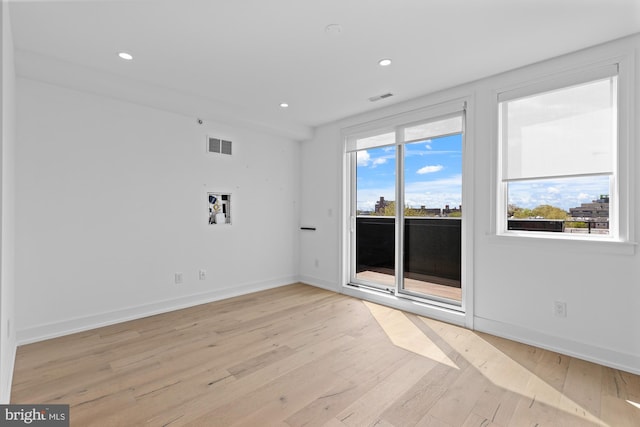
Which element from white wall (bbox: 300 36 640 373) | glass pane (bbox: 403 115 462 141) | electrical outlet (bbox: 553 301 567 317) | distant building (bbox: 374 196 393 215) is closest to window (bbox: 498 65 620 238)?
white wall (bbox: 300 36 640 373)

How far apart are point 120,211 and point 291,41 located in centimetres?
258

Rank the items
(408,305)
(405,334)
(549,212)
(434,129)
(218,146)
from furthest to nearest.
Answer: (218,146) < (408,305) < (434,129) < (405,334) < (549,212)

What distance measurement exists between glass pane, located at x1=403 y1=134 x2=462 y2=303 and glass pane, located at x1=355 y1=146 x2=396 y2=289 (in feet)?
0.89

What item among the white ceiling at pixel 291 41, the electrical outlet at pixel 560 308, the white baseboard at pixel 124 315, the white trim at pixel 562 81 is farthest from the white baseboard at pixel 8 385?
the white trim at pixel 562 81

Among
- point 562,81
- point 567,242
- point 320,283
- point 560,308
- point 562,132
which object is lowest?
point 320,283

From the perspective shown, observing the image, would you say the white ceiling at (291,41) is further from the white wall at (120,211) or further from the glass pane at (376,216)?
the glass pane at (376,216)

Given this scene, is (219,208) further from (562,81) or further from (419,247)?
(562,81)

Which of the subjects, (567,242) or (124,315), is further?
(124,315)

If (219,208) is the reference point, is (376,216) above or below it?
below

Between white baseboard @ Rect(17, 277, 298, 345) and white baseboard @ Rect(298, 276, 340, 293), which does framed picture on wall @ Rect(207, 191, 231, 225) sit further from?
white baseboard @ Rect(298, 276, 340, 293)

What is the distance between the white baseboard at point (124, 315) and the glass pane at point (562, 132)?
370 centimetres

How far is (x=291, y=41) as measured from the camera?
2.44 metres

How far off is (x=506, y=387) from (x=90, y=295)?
12.7ft

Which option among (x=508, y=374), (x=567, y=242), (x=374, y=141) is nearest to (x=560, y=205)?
(x=567, y=242)
